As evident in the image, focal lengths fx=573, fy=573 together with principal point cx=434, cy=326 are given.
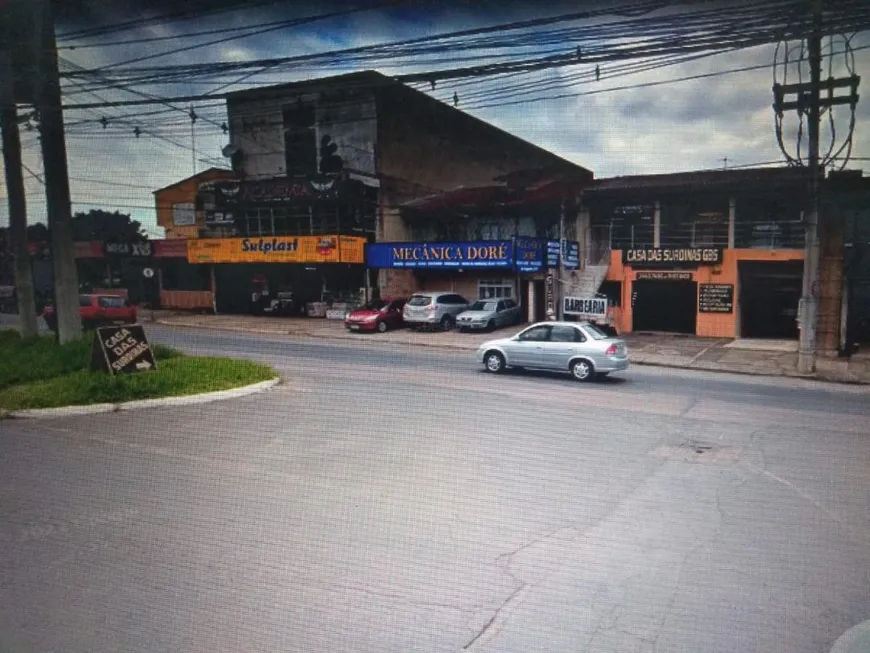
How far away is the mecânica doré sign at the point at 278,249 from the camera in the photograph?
27.5 metres

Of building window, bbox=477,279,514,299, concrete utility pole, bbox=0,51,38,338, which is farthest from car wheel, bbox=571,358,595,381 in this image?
concrete utility pole, bbox=0,51,38,338

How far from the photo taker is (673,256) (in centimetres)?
2241

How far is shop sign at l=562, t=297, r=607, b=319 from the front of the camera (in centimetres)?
2361

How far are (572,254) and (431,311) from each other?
6315mm

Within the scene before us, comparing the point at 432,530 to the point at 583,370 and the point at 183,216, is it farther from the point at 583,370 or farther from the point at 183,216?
the point at 183,216

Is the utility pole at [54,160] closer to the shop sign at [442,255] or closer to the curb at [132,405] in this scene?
the curb at [132,405]

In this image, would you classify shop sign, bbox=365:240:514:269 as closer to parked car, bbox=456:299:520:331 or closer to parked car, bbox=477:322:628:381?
parked car, bbox=456:299:520:331

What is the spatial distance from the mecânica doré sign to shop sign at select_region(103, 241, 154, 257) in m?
4.73

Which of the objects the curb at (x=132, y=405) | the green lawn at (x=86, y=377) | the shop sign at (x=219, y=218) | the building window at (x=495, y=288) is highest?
the shop sign at (x=219, y=218)

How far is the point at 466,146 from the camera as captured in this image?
3972 centimetres

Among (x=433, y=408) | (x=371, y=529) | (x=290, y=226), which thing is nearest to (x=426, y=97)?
(x=290, y=226)

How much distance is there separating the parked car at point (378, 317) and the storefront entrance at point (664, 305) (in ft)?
32.9

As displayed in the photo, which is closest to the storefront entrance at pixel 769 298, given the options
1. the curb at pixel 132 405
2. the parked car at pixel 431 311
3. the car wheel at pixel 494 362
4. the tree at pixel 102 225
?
the parked car at pixel 431 311

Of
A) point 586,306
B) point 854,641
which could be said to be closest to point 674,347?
point 586,306
